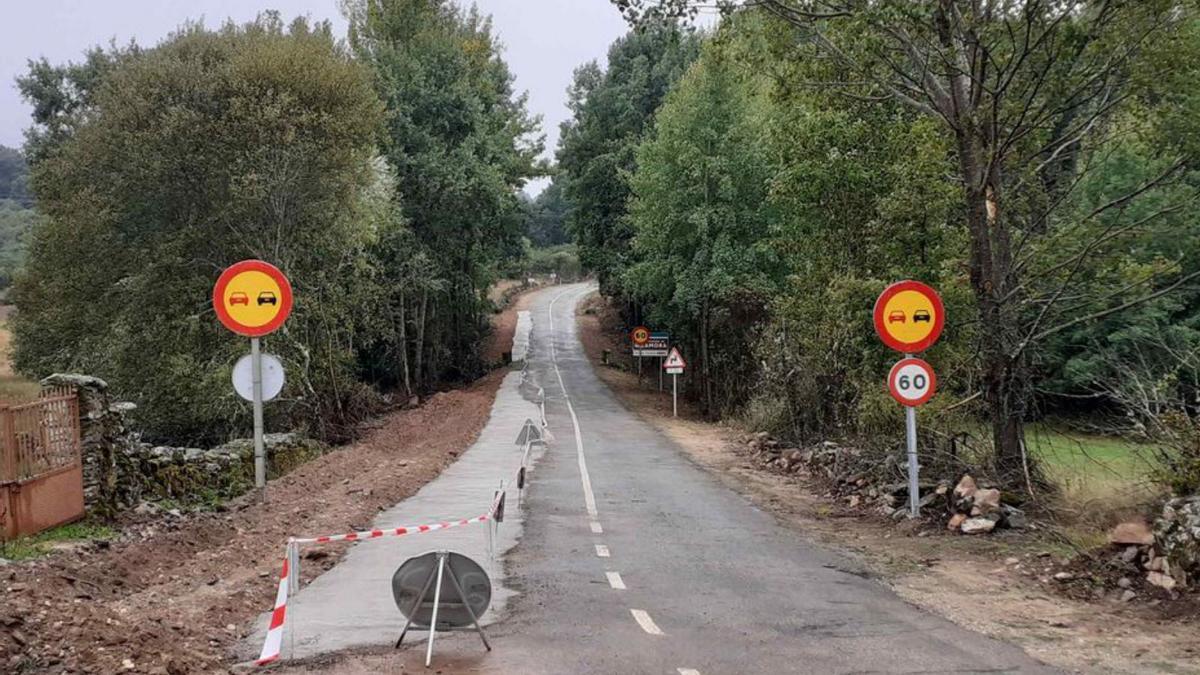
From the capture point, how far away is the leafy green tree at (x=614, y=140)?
49719 millimetres

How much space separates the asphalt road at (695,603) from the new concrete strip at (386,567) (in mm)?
445

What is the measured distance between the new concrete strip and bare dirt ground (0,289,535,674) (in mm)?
288

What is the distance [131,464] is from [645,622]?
9225mm

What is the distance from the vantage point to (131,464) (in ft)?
43.2

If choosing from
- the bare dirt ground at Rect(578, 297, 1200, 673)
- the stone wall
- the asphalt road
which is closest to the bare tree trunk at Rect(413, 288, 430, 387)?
the stone wall

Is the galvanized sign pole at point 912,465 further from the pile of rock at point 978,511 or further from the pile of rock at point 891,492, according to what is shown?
the pile of rock at point 978,511

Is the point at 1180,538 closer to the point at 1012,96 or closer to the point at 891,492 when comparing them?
the point at 891,492

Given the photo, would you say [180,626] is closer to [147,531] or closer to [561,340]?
[147,531]

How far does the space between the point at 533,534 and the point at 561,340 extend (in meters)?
58.9

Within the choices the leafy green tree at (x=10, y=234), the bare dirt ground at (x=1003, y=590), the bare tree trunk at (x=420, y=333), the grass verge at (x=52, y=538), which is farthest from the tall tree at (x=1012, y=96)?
the leafy green tree at (x=10, y=234)

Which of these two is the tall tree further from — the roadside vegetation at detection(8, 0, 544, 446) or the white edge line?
the roadside vegetation at detection(8, 0, 544, 446)

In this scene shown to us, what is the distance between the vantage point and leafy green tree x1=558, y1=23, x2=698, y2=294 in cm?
4972

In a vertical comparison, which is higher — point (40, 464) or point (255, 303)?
point (255, 303)

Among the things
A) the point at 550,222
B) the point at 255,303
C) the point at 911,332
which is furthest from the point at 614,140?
the point at 550,222
